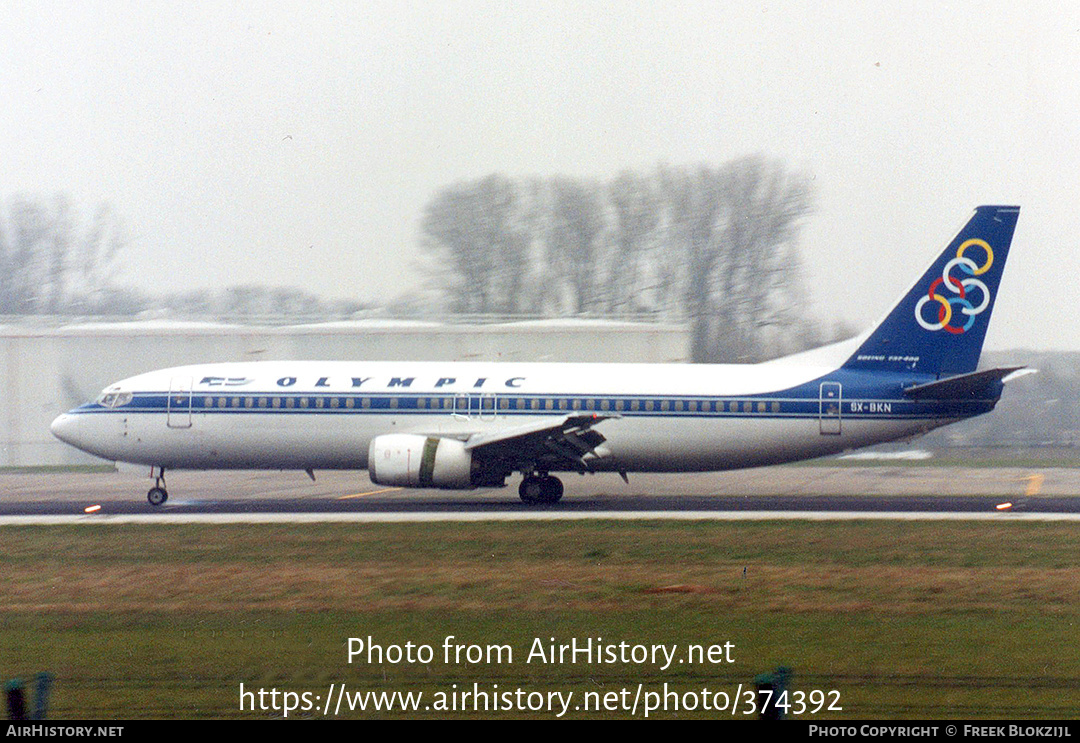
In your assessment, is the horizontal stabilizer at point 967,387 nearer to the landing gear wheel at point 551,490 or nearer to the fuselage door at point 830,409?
the fuselage door at point 830,409

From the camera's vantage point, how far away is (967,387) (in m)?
25.9

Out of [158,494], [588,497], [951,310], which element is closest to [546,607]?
[588,497]

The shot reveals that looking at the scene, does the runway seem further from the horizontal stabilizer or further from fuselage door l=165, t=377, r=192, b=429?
the horizontal stabilizer

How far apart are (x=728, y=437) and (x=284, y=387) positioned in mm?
10562

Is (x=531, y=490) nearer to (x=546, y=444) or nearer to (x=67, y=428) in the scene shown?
(x=546, y=444)

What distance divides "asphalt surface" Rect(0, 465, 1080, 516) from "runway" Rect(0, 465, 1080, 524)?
3 cm

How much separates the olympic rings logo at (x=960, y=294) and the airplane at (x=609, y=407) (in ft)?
0.08

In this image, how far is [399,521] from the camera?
2225 centimetres

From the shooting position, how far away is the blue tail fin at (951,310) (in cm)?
2706

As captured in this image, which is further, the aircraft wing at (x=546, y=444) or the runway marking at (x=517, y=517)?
the aircraft wing at (x=546, y=444)

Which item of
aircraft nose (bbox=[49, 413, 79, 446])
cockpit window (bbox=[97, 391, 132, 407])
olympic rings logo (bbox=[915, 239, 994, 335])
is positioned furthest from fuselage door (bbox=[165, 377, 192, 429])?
olympic rings logo (bbox=[915, 239, 994, 335])

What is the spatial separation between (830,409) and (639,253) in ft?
34.7

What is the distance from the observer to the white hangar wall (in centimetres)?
3956

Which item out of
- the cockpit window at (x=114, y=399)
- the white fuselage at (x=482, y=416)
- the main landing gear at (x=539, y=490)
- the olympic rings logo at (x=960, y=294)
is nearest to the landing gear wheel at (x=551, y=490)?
the main landing gear at (x=539, y=490)
